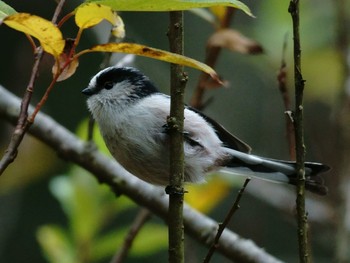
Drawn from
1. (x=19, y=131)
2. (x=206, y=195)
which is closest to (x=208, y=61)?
(x=206, y=195)

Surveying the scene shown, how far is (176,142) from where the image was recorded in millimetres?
1679

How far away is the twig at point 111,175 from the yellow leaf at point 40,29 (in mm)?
1251

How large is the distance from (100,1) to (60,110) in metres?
3.45

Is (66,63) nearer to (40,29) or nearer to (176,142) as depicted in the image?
(40,29)

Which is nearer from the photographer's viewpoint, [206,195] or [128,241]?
[128,241]

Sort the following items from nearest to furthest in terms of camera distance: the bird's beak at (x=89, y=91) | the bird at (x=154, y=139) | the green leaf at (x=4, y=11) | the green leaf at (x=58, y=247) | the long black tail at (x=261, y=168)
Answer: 1. the green leaf at (x=4, y=11)
2. the bird at (x=154, y=139)
3. the bird's beak at (x=89, y=91)
4. the green leaf at (x=58, y=247)
5. the long black tail at (x=261, y=168)

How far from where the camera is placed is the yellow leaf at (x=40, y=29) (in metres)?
1.27

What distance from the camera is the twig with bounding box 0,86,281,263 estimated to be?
2.54 metres

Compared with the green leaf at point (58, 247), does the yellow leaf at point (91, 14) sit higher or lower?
A: higher

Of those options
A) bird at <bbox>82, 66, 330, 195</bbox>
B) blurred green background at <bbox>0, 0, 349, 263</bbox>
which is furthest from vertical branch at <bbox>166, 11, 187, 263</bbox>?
blurred green background at <bbox>0, 0, 349, 263</bbox>

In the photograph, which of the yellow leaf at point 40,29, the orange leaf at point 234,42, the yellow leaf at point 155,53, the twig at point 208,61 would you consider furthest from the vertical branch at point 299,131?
the twig at point 208,61

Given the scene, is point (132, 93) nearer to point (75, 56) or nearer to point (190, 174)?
point (190, 174)

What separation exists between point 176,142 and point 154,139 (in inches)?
24.0

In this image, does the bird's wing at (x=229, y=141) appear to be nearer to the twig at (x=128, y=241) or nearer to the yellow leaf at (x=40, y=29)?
the twig at (x=128, y=241)
